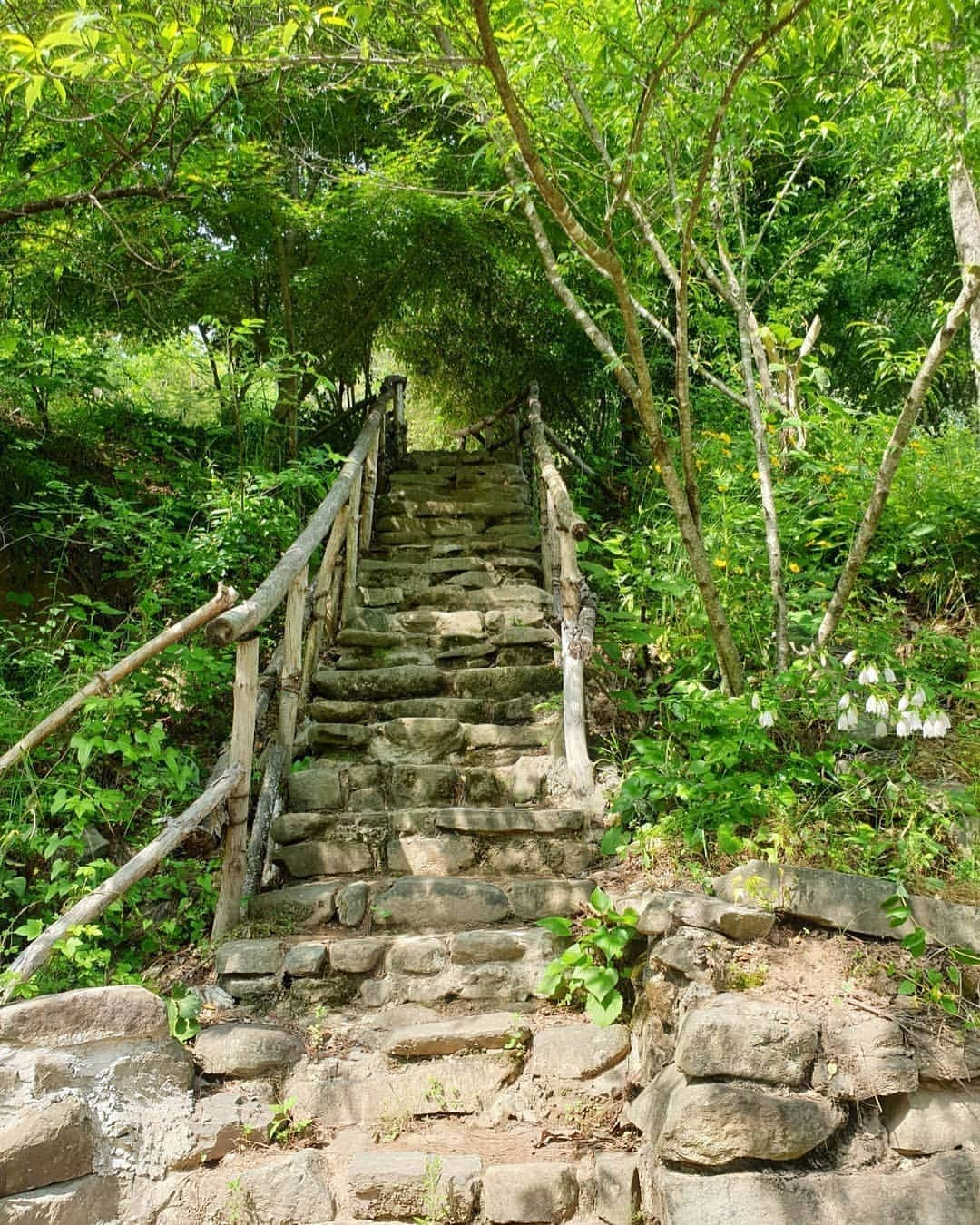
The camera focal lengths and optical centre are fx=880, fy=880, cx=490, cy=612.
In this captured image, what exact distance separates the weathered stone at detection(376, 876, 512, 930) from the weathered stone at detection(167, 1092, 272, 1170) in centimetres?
77

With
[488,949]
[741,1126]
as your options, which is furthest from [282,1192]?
[741,1126]

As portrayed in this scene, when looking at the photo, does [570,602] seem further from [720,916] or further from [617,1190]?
[617,1190]

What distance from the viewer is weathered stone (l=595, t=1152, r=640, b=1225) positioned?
87.5 inches

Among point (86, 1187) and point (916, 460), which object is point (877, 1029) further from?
point (916, 460)

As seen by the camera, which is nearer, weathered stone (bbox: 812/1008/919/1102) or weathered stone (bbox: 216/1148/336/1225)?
weathered stone (bbox: 812/1008/919/1102)

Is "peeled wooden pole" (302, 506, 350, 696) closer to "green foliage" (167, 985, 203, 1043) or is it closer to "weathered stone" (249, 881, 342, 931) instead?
"weathered stone" (249, 881, 342, 931)

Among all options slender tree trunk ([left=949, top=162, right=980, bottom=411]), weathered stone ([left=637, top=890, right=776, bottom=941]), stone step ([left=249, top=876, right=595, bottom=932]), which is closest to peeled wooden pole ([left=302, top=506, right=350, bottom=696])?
stone step ([left=249, top=876, right=595, bottom=932])

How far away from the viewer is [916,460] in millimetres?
4703

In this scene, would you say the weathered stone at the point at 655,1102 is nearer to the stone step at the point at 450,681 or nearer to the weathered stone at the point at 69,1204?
the weathered stone at the point at 69,1204

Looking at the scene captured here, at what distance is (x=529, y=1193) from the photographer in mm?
2260

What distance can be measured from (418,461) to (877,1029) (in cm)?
718

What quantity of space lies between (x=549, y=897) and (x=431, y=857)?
517 millimetres

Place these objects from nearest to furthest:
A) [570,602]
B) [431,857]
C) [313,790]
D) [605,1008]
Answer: [605,1008] < [431,857] < [313,790] < [570,602]

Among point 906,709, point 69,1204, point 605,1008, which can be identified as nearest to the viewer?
point 69,1204
